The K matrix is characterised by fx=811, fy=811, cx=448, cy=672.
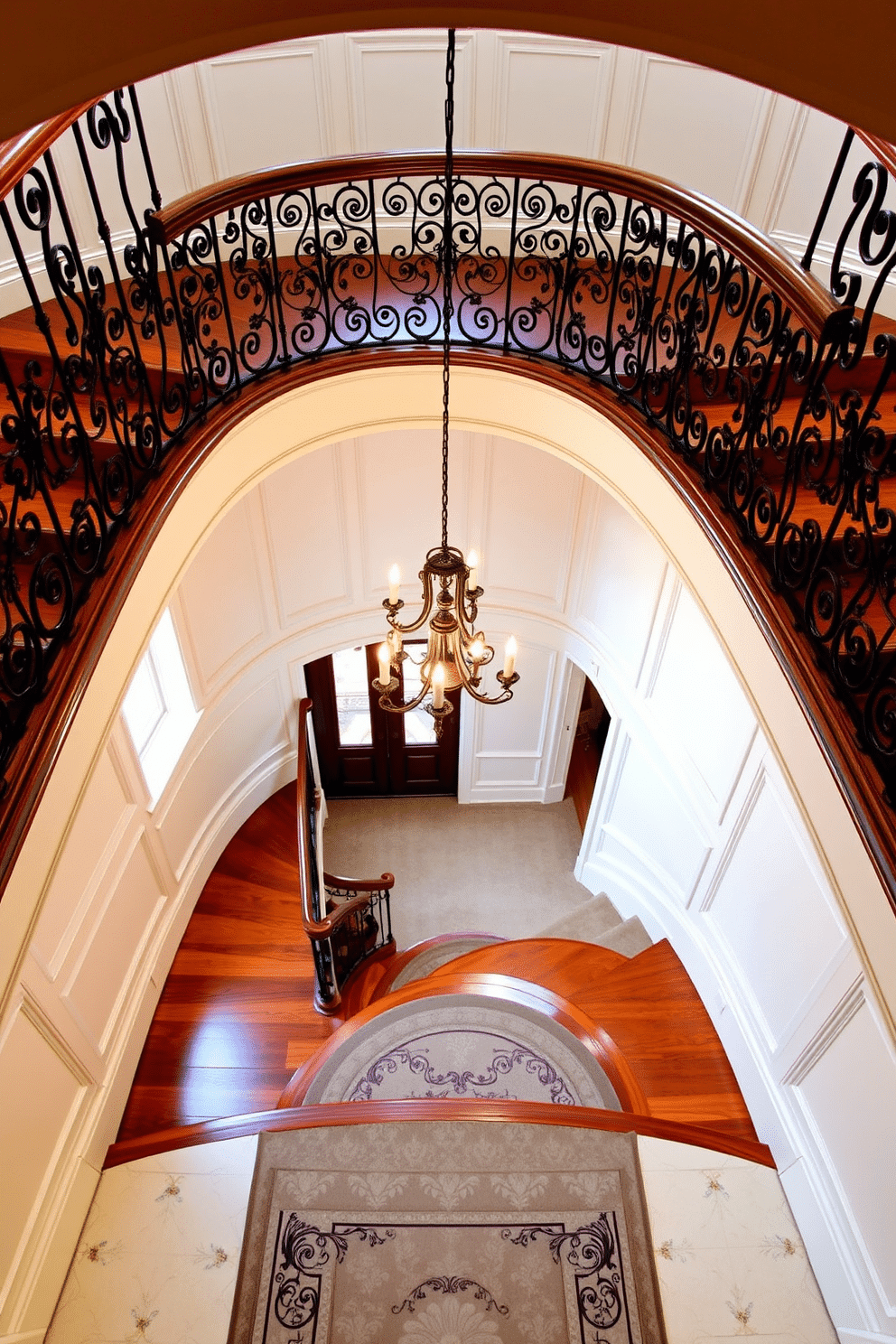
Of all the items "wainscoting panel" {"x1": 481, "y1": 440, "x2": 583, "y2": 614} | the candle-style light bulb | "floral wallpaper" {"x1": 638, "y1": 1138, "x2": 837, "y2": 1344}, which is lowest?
"floral wallpaper" {"x1": 638, "y1": 1138, "x2": 837, "y2": 1344}

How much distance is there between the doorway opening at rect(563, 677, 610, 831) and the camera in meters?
8.31

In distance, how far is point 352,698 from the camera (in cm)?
775

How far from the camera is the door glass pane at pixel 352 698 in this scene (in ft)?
24.6

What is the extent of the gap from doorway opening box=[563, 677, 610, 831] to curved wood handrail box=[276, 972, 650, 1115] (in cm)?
360

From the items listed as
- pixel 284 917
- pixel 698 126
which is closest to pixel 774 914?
pixel 284 917

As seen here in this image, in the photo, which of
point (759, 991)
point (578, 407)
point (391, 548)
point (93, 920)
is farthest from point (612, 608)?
point (93, 920)

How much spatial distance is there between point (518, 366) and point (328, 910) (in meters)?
4.10

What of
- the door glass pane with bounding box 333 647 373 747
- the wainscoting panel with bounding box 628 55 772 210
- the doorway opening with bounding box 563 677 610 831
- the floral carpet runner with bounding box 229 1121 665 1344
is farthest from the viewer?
the doorway opening with bounding box 563 677 610 831

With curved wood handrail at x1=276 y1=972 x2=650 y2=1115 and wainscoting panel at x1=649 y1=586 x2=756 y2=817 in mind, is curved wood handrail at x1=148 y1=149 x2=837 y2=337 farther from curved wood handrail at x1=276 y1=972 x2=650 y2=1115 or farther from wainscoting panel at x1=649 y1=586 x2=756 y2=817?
curved wood handrail at x1=276 y1=972 x2=650 y2=1115

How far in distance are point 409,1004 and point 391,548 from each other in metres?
3.34

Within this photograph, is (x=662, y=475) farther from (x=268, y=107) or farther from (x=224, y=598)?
(x=268, y=107)

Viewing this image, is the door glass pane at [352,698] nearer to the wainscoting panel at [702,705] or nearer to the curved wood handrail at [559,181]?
the wainscoting panel at [702,705]

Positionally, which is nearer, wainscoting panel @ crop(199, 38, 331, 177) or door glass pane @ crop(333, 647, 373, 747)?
wainscoting panel @ crop(199, 38, 331, 177)

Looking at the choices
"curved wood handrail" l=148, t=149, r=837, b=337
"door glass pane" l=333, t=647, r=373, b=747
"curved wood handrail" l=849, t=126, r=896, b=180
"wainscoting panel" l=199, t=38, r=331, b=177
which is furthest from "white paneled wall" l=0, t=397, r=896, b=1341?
"wainscoting panel" l=199, t=38, r=331, b=177
